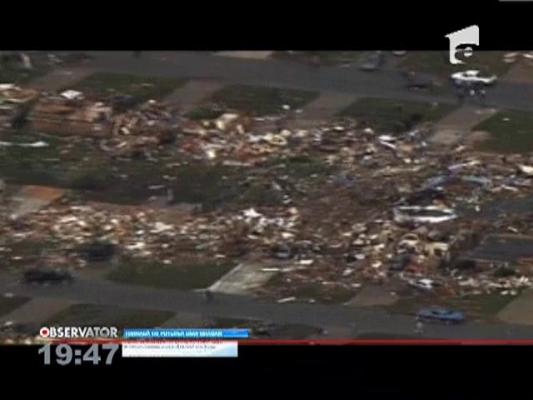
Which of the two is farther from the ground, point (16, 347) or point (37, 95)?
point (37, 95)

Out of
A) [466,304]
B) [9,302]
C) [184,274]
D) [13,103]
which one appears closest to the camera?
[466,304]

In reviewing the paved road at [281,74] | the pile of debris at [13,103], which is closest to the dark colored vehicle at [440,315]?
the paved road at [281,74]

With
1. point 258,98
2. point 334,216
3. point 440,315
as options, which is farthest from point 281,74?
point 440,315

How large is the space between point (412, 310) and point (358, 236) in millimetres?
763

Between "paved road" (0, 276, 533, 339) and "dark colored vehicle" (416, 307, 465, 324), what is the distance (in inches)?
2.4

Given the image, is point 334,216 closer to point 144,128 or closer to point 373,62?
point 373,62

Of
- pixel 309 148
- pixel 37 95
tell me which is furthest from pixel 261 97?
pixel 37 95

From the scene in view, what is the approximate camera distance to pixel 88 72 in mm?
20141

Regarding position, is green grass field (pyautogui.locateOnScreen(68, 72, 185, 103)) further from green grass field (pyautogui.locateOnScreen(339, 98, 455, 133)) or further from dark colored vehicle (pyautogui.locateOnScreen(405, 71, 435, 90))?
dark colored vehicle (pyautogui.locateOnScreen(405, 71, 435, 90))

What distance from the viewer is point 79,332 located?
20000 mm

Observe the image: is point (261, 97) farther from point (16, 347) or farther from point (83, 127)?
point (16, 347)

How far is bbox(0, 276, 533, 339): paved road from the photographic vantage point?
1984cm

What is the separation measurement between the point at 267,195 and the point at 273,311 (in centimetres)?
97

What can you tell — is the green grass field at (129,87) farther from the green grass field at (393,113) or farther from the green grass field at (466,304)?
the green grass field at (466,304)
